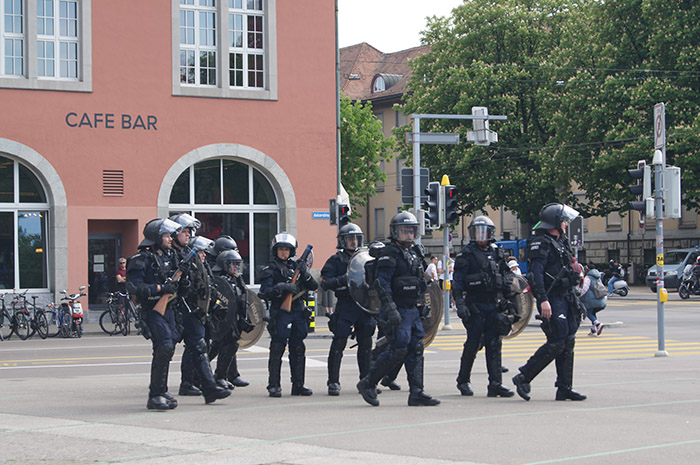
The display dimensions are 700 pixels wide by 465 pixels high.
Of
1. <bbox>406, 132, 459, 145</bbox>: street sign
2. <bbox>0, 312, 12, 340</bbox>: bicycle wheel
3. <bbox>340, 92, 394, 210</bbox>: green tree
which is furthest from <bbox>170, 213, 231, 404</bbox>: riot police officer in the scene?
<bbox>340, 92, 394, 210</bbox>: green tree

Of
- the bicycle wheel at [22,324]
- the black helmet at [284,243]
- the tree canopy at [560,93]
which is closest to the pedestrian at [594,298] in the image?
the black helmet at [284,243]

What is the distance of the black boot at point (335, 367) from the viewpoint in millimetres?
11383

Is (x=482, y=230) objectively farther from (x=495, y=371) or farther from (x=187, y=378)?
(x=187, y=378)

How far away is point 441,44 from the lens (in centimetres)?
5119

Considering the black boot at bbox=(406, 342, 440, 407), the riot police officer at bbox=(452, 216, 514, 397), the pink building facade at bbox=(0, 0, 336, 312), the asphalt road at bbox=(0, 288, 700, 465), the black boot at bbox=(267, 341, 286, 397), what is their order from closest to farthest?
the asphalt road at bbox=(0, 288, 700, 465) < the black boot at bbox=(406, 342, 440, 407) < the riot police officer at bbox=(452, 216, 514, 397) < the black boot at bbox=(267, 341, 286, 397) < the pink building facade at bbox=(0, 0, 336, 312)

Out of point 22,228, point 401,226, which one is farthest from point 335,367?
point 22,228

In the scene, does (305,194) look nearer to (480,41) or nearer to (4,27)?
(4,27)

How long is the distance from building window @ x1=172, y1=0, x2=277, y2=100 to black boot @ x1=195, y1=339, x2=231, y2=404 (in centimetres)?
1774

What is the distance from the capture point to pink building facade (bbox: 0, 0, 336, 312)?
25953 mm

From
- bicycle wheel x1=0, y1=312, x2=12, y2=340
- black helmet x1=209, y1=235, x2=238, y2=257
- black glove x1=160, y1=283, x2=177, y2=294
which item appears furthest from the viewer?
bicycle wheel x1=0, y1=312, x2=12, y2=340

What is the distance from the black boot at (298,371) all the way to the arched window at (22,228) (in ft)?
53.6

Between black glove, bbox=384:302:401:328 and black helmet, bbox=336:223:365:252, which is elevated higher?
black helmet, bbox=336:223:365:252

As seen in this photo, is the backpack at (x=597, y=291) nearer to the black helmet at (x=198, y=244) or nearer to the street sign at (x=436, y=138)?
the street sign at (x=436, y=138)

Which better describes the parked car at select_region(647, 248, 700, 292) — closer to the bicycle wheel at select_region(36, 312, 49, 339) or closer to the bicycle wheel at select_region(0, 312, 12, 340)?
the bicycle wheel at select_region(36, 312, 49, 339)
